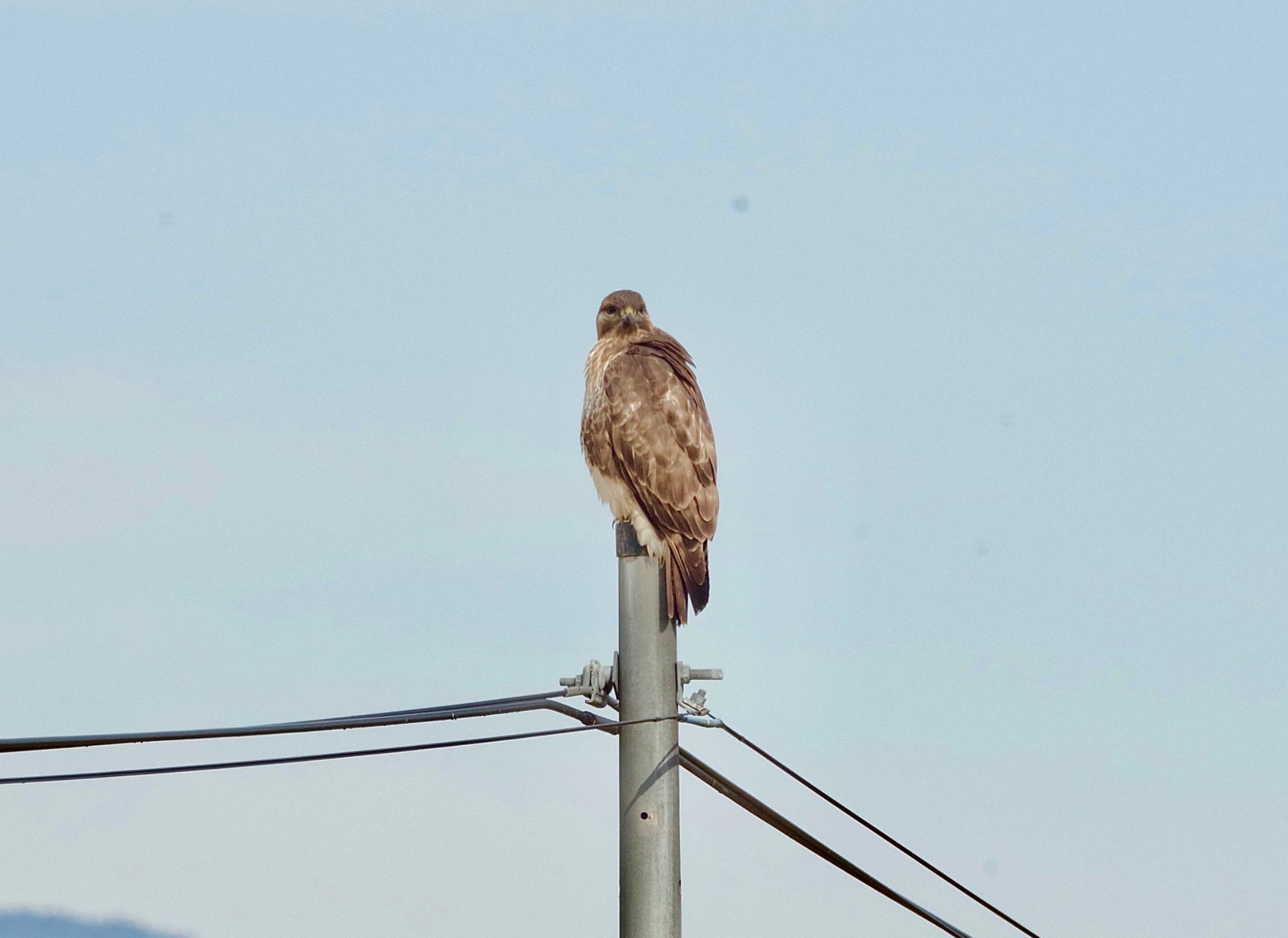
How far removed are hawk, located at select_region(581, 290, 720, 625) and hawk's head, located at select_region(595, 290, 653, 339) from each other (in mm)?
324

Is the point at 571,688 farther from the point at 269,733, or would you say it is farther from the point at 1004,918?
the point at 1004,918

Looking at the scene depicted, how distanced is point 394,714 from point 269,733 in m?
0.71

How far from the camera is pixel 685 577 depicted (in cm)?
761

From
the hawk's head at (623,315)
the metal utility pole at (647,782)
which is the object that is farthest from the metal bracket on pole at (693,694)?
the hawk's head at (623,315)

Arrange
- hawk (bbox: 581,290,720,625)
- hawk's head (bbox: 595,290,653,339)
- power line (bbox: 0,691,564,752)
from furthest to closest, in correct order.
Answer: hawk's head (bbox: 595,290,653,339) → hawk (bbox: 581,290,720,625) → power line (bbox: 0,691,564,752)

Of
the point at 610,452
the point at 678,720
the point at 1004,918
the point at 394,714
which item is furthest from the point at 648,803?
the point at 610,452

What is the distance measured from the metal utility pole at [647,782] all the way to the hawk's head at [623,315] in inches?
189

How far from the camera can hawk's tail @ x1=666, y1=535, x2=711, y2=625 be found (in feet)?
22.2

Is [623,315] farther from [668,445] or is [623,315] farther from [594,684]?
[594,684]

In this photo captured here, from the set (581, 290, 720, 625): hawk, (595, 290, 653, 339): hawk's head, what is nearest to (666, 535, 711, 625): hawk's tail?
(581, 290, 720, 625): hawk

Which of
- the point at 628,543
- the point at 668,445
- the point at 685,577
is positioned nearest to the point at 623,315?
the point at 668,445

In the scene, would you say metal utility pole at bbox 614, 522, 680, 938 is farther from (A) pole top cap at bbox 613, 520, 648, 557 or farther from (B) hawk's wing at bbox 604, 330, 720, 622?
(B) hawk's wing at bbox 604, 330, 720, 622

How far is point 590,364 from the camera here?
1062cm

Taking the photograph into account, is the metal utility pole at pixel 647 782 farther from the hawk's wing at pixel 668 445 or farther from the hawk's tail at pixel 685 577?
the hawk's wing at pixel 668 445
